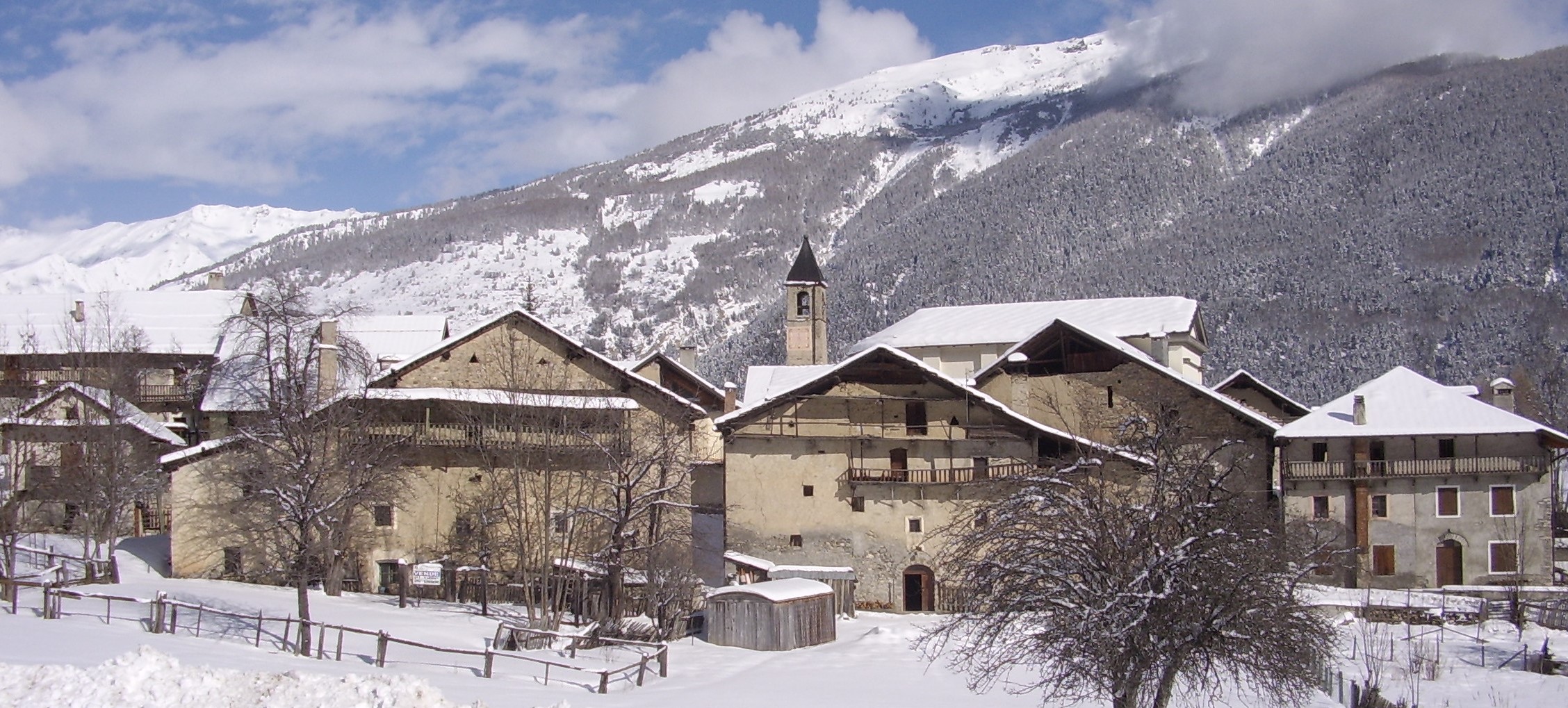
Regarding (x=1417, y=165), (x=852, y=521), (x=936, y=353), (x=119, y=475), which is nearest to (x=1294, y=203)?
(x=1417, y=165)

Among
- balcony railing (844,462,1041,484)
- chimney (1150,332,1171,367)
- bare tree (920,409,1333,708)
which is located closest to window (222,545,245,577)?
balcony railing (844,462,1041,484)

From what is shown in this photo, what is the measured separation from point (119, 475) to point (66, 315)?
29.5m

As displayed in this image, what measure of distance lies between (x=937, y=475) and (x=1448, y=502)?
796 inches

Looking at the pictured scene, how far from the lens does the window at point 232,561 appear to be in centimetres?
4122

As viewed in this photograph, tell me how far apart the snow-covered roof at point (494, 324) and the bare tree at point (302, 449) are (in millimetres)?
1415

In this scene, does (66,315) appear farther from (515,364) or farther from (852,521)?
(852,521)

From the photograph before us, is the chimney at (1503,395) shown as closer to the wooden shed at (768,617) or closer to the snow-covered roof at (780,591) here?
the snow-covered roof at (780,591)

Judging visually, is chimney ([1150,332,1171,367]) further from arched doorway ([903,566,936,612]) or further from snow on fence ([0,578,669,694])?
snow on fence ([0,578,669,694])

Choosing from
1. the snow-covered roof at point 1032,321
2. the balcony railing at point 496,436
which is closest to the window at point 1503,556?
the snow-covered roof at point 1032,321

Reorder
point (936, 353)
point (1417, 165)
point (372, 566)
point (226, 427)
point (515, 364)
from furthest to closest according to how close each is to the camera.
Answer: point (1417, 165) < point (936, 353) < point (226, 427) < point (515, 364) < point (372, 566)

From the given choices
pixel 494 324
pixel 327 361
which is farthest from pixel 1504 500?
pixel 327 361

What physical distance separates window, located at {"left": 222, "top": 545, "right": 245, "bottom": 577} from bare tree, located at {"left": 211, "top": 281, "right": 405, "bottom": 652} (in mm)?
639

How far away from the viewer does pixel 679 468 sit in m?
43.1

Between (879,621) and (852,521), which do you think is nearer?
(879,621)
